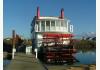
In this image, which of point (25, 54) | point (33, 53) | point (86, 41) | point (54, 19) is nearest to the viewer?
point (86, 41)

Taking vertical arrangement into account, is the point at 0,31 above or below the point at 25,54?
above

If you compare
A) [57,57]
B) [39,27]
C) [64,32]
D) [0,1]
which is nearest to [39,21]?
[39,27]

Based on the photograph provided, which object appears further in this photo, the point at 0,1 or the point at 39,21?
the point at 39,21

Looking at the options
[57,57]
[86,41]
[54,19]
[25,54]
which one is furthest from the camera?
[57,57]

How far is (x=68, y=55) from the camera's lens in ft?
23.2

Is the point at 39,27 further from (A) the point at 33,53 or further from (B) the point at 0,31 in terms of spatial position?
(B) the point at 0,31

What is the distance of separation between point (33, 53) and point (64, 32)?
82 centimetres

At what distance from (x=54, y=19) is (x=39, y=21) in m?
0.49

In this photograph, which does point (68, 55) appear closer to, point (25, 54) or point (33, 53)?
point (33, 53)

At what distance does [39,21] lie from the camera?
17.9 ft

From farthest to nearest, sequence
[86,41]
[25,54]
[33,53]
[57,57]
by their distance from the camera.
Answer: [57,57] → [33,53] → [25,54] → [86,41]
